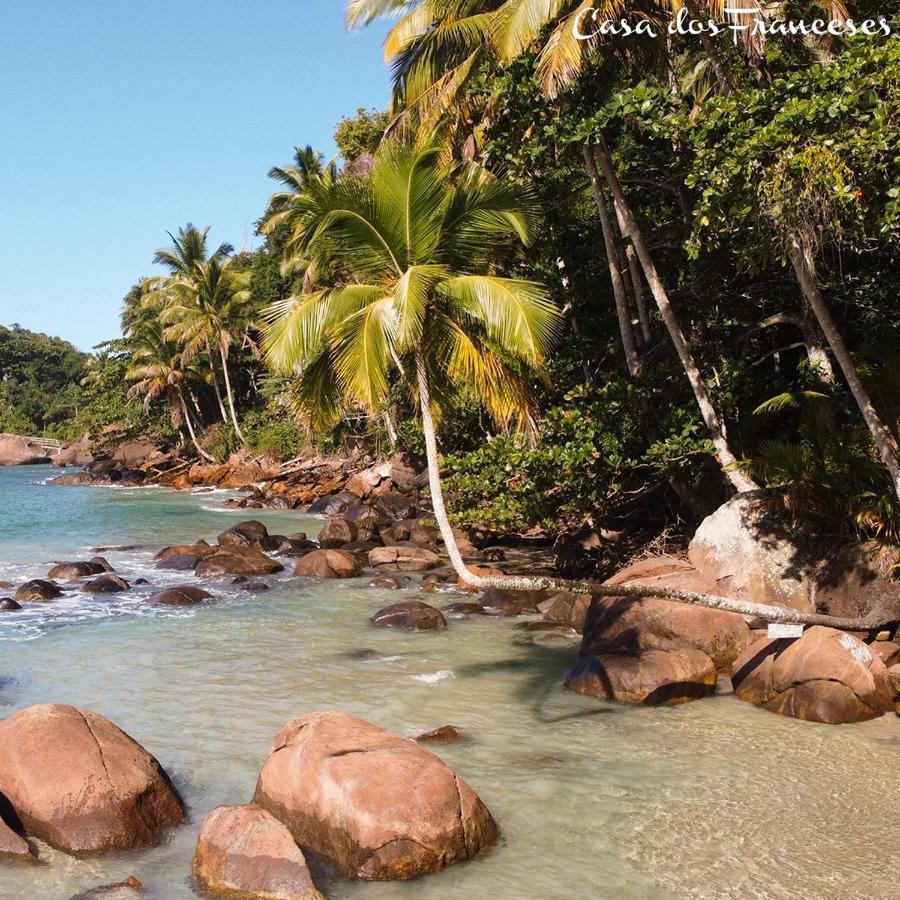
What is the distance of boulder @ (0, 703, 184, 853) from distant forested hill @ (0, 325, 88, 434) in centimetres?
7121

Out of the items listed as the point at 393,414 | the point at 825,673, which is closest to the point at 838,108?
the point at 825,673

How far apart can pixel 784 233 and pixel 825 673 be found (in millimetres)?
4355

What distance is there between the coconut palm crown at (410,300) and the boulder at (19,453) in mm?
60401

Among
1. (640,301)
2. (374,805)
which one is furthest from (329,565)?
(374,805)

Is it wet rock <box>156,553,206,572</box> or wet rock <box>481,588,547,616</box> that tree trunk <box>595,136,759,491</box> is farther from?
wet rock <box>156,553,206,572</box>

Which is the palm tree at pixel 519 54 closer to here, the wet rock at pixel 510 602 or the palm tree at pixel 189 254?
the wet rock at pixel 510 602

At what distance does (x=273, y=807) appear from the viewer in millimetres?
6621

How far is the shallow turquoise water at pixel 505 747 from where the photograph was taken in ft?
19.9

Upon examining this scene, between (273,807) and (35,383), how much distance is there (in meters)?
82.0

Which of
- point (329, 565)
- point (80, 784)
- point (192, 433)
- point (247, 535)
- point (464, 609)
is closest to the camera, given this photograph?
point (80, 784)

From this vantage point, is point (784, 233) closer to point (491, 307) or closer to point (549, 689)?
point (491, 307)

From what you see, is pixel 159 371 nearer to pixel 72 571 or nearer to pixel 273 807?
pixel 72 571

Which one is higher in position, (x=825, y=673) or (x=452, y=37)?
(x=452, y=37)

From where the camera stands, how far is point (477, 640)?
12.6m
